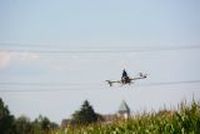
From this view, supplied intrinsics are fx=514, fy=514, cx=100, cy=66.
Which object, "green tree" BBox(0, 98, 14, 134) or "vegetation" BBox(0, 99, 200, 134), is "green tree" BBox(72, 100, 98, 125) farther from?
"vegetation" BBox(0, 99, 200, 134)

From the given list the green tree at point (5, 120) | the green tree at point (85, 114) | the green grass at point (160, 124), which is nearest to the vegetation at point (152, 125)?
the green grass at point (160, 124)

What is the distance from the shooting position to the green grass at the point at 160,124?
15321 millimetres

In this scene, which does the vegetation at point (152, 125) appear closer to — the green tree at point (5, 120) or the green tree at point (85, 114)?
the green tree at point (5, 120)

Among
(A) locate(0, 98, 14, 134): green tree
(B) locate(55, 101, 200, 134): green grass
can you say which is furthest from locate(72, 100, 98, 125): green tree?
(B) locate(55, 101, 200, 134): green grass

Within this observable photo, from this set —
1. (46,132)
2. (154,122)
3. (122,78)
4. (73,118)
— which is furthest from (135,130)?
(73,118)

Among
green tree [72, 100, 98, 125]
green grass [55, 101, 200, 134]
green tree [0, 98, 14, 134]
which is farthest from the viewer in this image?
green tree [72, 100, 98, 125]

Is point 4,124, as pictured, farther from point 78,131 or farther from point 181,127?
point 181,127

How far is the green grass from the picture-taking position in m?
15.3

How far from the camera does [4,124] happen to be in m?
67.7

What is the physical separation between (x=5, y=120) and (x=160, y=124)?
54102mm

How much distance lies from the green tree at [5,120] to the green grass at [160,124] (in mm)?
49033

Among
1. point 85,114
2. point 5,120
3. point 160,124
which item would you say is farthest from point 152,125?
point 85,114

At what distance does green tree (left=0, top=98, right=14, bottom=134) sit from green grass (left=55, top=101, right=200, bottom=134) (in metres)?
49.0

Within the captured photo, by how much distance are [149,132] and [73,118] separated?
64762 mm
